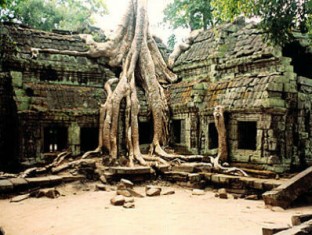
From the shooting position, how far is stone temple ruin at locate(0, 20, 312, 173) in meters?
9.88

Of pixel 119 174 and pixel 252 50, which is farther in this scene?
pixel 252 50

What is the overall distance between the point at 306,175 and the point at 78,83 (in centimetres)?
881

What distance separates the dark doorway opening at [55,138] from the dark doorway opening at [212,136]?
4971mm

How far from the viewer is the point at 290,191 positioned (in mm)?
7316

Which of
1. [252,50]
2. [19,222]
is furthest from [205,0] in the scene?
[19,222]

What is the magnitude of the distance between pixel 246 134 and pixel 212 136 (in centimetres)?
129

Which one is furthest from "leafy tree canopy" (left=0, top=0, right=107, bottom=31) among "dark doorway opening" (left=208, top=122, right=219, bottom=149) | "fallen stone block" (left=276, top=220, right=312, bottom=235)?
"fallen stone block" (left=276, top=220, right=312, bottom=235)

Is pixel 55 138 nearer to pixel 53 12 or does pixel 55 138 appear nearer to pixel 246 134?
pixel 246 134

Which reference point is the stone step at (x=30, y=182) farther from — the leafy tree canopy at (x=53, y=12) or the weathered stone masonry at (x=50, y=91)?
the leafy tree canopy at (x=53, y=12)

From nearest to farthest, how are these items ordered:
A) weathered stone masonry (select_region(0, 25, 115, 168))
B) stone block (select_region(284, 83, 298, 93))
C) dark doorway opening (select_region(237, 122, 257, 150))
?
stone block (select_region(284, 83, 298, 93))
dark doorway opening (select_region(237, 122, 257, 150))
weathered stone masonry (select_region(0, 25, 115, 168))

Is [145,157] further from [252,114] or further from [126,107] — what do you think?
[252,114]

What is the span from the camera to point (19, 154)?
10.7 meters

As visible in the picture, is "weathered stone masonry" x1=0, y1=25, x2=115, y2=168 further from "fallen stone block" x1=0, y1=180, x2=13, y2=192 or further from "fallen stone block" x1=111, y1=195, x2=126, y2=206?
"fallen stone block" x1=111, y1=195, x2=126, y2=206

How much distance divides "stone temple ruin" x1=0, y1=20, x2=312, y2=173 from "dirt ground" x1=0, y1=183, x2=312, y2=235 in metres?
2.60
